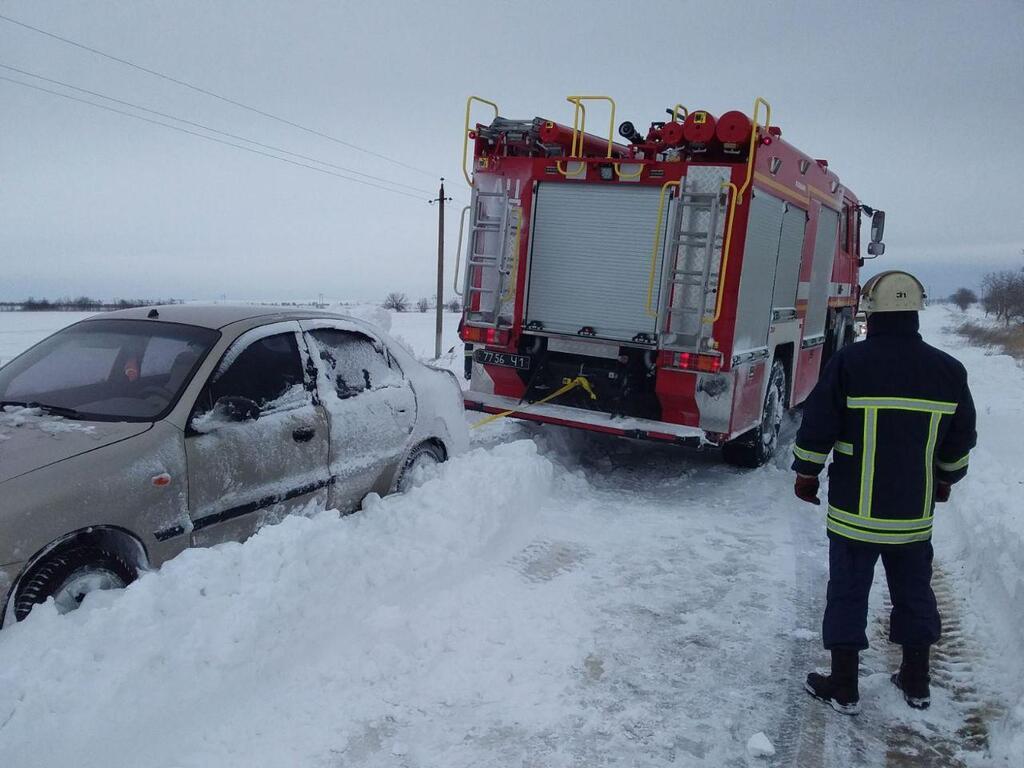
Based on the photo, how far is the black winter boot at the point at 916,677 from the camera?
11.1 ft

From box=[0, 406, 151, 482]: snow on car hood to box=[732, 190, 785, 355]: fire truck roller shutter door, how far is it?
493 centimetres

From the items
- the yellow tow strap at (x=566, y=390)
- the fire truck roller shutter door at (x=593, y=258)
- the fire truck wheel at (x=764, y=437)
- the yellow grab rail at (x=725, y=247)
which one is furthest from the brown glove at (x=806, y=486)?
the fire truck wheel at (x=764, y=437)

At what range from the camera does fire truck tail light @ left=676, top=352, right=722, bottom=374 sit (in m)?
6.45

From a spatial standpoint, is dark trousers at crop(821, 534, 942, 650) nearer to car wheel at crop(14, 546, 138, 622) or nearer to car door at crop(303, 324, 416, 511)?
car door at crop(303, 324, 416, 511)

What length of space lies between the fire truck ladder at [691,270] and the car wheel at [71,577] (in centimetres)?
467

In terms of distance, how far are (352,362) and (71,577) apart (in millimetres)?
2296

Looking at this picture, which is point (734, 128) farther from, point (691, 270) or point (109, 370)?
point (109, 370)

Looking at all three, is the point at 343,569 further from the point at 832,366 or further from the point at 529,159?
the point at 529,159

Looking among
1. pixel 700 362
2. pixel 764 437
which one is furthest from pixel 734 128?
pixel 764 437

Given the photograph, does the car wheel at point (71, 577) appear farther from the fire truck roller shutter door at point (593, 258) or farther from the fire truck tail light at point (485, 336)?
the fire truck roller shutter door at point (593, 258)

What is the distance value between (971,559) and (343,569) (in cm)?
414

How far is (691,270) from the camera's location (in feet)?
21.1

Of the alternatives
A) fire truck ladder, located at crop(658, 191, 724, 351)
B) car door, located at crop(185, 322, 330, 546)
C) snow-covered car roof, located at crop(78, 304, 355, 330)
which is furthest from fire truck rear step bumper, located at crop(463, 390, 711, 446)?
car door, located at crop(185, 322, 330, 546)

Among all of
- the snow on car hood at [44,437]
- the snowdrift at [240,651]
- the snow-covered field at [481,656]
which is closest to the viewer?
the snowdrift at [240,651]
